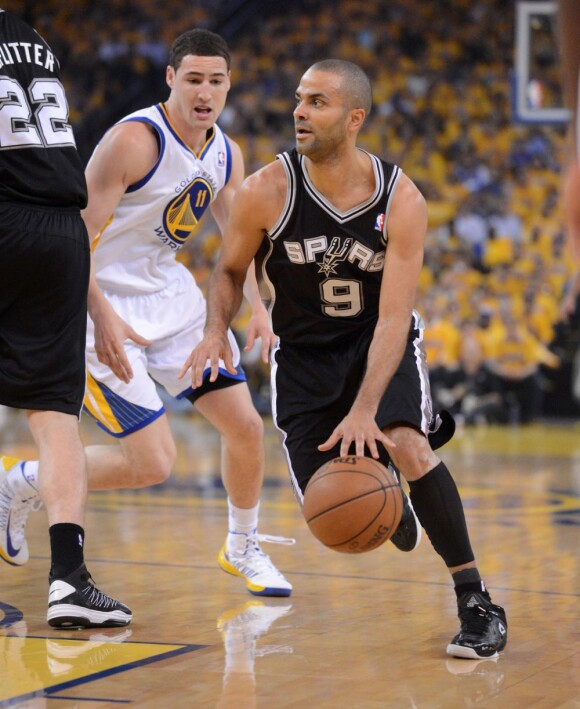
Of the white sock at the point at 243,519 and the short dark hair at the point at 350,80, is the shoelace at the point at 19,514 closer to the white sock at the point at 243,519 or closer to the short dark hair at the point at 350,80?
the white sock at the point at 243,519

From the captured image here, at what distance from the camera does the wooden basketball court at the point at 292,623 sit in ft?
10.3

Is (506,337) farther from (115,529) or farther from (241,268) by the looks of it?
(241,268)

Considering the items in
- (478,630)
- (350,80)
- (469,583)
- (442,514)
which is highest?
(350,80)

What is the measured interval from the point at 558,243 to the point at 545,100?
9.63 ft

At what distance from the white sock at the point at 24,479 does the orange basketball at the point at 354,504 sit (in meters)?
A: 1.44

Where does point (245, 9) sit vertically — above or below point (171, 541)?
above

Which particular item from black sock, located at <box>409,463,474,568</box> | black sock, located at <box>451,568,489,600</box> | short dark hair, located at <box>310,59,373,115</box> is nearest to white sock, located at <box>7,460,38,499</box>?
black sock, located at <box>409,463,474,568</box>

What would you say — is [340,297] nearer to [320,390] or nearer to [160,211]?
[320,390]

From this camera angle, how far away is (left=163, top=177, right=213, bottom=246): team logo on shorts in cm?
488

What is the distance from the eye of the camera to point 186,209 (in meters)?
4.93

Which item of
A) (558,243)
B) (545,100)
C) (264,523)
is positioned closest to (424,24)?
(558,243)

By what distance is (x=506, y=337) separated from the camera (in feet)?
45.8

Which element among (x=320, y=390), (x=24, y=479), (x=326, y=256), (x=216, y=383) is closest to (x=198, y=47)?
(x=326, y=256)

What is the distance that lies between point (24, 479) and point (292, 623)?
4.25 ft
